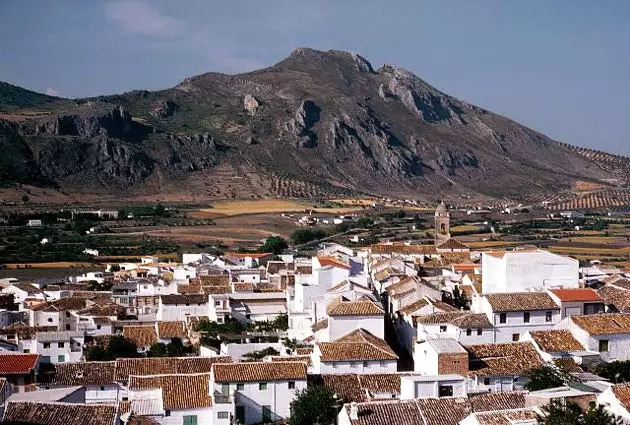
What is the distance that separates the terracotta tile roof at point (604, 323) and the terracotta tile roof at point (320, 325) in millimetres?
9080

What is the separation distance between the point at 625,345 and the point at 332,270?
46.2 ft

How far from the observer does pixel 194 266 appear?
56.1m

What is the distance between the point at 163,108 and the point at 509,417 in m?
170

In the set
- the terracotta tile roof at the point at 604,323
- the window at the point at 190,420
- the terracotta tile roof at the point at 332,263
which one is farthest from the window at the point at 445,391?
the terracotta tile roof at the point at 332,263

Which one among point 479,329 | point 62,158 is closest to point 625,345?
point 479,329

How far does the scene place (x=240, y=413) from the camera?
2544 cm

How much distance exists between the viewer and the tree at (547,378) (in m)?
22.8

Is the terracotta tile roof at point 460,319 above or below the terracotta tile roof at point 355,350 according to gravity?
above

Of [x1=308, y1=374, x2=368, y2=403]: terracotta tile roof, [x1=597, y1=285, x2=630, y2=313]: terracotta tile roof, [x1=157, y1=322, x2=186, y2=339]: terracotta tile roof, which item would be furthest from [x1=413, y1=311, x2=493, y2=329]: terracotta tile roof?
[x1=157, y1=322, x2=186, y2=339]: terracotta tile roof

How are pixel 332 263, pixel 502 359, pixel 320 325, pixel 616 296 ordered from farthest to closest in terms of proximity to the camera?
pixel 332 263, pixel 616 296, pixel 320 325, pixel 502 359

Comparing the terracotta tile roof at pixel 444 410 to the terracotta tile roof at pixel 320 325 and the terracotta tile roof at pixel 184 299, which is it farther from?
the terracotta tile roof at pixel 184 299

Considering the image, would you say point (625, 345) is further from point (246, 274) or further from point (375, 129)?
point (375, 129)

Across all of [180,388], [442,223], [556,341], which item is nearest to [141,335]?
[180,388]

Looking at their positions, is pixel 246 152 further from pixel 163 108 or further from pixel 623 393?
pixel 623 393
